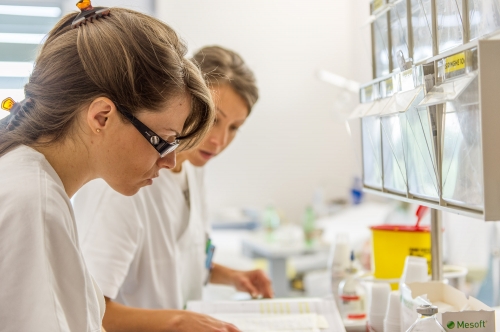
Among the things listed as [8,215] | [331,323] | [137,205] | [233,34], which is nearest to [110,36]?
[8,215]

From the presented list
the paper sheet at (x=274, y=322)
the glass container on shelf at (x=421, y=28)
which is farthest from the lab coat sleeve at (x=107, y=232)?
the glass container on shelf at (x=421, y=28)

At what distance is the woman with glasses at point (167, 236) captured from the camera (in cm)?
150

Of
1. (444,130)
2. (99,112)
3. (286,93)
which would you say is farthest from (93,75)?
(286,93)

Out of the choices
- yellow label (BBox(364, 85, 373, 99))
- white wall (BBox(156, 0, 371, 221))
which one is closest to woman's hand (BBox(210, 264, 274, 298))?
yellow label (BBox(364, 85, 373, 99))

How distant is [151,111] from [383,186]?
2.39 ft

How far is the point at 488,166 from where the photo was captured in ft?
3.15

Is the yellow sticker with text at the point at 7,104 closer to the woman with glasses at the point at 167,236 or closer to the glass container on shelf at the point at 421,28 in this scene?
the woman with glasses at the point at 167,236

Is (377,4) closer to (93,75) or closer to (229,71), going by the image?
(229,71)

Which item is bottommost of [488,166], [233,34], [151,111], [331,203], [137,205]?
[331,203]

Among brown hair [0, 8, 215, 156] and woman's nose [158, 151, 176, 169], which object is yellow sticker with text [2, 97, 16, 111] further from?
woman's nose [158, 151, 176, 169]

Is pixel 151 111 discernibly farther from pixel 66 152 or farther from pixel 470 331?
pixel 470 331

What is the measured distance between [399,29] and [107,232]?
36.6 inches

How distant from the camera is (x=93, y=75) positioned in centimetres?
106

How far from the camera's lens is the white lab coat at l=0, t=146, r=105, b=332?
3.01ft
